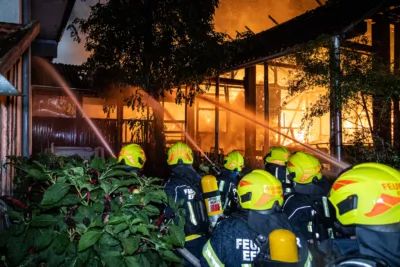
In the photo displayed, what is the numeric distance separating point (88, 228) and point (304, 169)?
3.19m

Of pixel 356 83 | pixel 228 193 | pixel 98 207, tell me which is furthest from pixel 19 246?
pixel 356 83

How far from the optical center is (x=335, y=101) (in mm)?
7355

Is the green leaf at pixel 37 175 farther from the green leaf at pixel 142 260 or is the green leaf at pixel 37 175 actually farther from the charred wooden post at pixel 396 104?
the charred wooden post at pixel 396 104

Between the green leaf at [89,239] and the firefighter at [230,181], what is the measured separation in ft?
13.6

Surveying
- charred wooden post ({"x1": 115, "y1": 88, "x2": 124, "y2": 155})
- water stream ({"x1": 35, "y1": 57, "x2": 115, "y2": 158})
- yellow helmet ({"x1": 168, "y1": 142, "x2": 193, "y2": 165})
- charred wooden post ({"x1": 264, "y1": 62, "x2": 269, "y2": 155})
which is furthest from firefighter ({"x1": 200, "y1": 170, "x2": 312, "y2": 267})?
water stream ({"x1": 35, "y1": 57, "x2": 115, "y2": 158})

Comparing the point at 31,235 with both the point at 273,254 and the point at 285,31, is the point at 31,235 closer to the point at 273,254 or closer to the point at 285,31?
the point at 273,254

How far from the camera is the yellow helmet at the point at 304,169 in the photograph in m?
4.39

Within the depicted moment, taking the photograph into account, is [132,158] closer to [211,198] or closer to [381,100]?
[211,198]

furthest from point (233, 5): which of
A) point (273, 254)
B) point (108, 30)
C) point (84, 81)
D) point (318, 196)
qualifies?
point (273, 254)

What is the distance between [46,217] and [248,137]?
13802mm

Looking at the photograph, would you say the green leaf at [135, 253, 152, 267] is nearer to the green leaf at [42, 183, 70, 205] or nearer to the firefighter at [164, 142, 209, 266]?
the green leaf at [42, 183, 70, 205]

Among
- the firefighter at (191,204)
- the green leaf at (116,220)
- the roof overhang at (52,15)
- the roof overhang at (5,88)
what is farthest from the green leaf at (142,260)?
the roof overhang at (52,15)

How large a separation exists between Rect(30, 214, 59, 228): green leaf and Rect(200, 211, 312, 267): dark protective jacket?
135 centimetres

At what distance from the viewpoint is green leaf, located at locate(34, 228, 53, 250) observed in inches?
73.7
